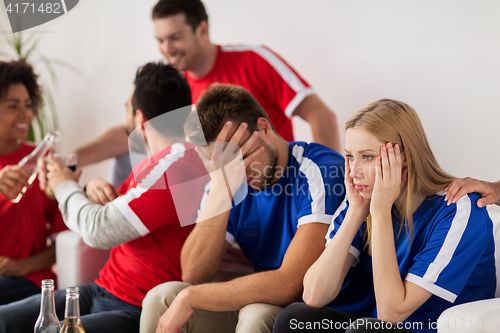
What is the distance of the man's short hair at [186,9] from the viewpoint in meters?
2.18

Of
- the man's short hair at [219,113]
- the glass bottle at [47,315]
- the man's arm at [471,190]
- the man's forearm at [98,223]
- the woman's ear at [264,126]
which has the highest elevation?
the man's short hair at [219,113]

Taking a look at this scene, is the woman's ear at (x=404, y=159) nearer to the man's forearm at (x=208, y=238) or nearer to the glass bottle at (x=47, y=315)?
the man's forearm at (x=208, y=238)

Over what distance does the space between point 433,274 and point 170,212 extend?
2.77ft

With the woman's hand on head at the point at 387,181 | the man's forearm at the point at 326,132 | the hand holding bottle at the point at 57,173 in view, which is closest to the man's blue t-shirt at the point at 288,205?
the woman's hand on head at the point at 387,181

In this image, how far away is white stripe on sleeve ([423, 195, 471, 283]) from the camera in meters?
1.08

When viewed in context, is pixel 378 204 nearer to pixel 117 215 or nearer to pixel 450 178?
pixel 450 178

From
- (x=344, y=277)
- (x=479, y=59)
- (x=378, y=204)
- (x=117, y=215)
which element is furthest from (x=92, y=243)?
(x=479, y=59)

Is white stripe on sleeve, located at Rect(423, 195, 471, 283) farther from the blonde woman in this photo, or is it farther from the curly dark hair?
the curly dark hair

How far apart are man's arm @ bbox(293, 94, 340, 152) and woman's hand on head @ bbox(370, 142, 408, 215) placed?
923mm

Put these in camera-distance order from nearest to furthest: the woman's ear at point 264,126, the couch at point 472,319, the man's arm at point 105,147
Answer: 1. the couch at point 472,319
2. the woman's ear at point 264,126
3. the man's arm at point 105,147

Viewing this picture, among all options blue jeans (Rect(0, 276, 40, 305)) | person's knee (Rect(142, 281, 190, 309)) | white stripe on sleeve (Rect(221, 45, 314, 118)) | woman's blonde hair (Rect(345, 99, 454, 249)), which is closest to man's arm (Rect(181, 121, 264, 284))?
person's knee (Rect(142, 281, 190, 309))

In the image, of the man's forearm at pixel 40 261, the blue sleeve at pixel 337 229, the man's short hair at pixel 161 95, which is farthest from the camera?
the man's forearm at pixel 40 261

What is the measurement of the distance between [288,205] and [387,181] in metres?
0.40

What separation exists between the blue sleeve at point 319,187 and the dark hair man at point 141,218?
0.38 m
